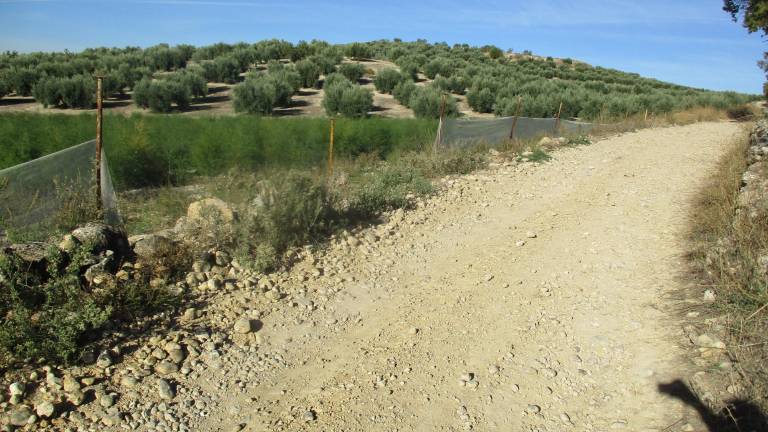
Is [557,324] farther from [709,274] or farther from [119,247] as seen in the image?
[119,247]

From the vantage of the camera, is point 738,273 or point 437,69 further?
point 437,69

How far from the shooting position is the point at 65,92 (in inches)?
883

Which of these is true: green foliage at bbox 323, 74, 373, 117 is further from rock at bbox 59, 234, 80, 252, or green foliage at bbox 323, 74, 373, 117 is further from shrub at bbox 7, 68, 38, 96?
rock at bbox 59, 234, 80, 252

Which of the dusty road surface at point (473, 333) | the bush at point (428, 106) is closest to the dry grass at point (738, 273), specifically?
the dusty road surface at point (473, 333)

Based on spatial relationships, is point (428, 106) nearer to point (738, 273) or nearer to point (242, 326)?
point (738, 273)

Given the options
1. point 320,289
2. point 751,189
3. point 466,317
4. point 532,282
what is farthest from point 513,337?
point 751,189

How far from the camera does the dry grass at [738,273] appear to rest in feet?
12.3

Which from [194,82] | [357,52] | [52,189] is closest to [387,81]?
[194,82]

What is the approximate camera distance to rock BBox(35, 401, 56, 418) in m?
3.23

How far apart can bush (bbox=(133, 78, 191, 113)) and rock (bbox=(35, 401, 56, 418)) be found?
72.4 ft

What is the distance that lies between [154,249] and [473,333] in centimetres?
317

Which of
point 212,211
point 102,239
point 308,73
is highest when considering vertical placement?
point 308,73

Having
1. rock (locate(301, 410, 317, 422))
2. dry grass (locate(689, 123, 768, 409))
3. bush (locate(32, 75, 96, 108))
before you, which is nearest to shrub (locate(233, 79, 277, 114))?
bush (locate(32, 75, 96, 108))

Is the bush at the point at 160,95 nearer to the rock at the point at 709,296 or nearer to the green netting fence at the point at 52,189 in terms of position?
the green netting fence at the point at 52,189
